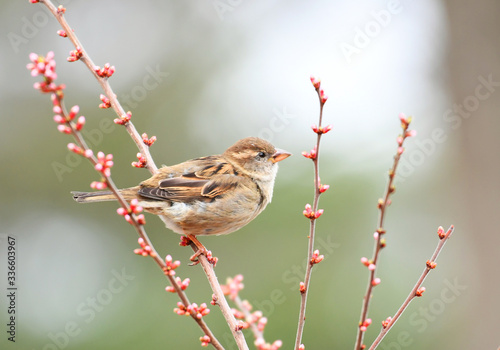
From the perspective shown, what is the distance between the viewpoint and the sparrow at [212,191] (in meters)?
4.05

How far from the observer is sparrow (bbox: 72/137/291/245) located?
4.05 metres

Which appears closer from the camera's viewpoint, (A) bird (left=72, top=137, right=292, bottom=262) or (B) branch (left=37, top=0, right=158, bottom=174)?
(B) branch (left=37, top=0, right=158, bottom=174)

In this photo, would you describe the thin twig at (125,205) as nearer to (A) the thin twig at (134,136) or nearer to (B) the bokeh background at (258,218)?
(A) the thin twig at (134,136)

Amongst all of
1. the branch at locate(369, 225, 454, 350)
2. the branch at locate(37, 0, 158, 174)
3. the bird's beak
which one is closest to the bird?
the bird's beak

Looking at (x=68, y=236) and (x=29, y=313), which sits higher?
(x=68, y=236)

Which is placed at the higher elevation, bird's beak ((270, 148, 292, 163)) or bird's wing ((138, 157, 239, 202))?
bird's beak ((270, 148, 292, 163))

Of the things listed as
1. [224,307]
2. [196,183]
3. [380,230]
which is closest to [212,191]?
[196,183]

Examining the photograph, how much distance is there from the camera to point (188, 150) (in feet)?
27.8

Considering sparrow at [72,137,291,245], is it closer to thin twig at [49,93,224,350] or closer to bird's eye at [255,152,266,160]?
bird's eye at [255,152,266,160]

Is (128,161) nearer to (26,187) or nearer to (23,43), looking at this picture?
(26,187)

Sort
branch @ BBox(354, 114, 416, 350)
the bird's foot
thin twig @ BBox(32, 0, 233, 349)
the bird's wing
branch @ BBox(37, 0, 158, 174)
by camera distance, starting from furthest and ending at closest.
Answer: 1. the bird's wing
2. the bird's foot
3. branch @ BBox(37, 0, 158, 174)
4. thin twig @ BBox(32, 0, 233, 349)
5. branch @ BBox(354, 114, 416, 350)

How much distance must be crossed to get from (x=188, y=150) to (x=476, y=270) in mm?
4706

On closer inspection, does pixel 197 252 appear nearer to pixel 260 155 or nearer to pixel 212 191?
pixel 212 191

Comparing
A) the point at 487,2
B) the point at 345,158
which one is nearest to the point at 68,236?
the point at 345,158
